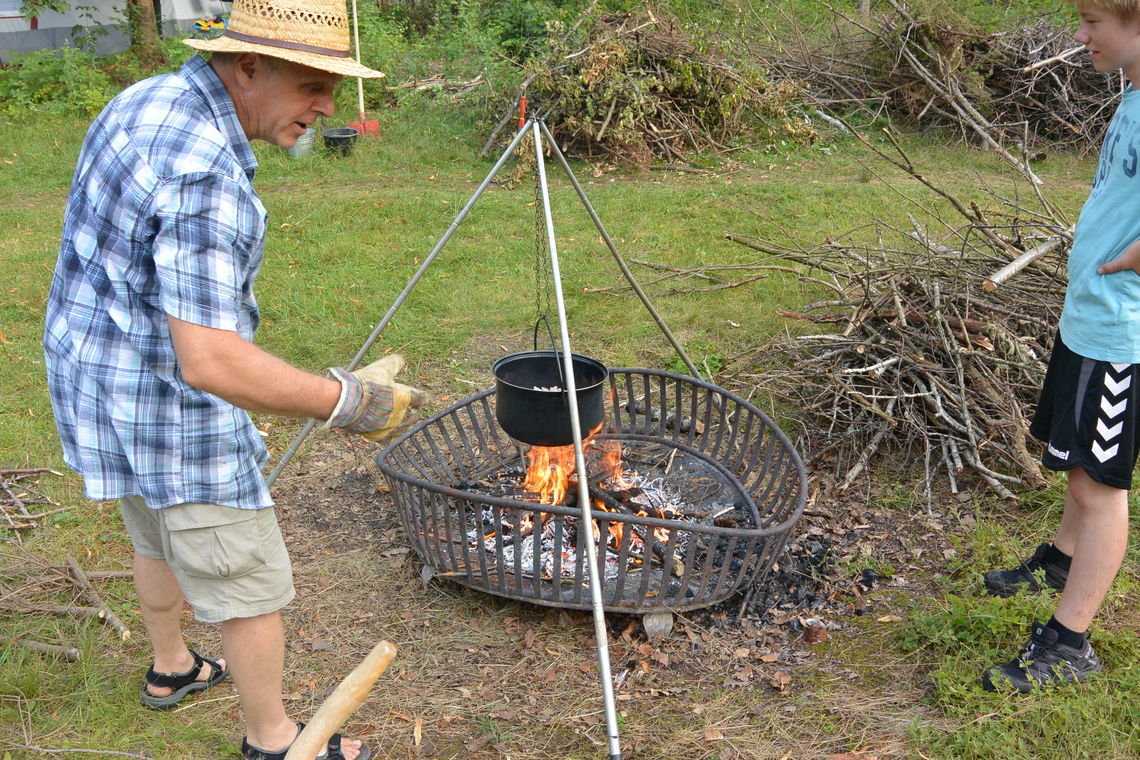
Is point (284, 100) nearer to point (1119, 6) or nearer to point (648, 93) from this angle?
point (1119, 6)

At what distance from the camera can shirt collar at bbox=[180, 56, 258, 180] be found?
2.11 m

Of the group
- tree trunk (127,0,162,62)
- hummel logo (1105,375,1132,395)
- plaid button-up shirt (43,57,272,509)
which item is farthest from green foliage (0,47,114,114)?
hummel logo (1105,375,1132,395)

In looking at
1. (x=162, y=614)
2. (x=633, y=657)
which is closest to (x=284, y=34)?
(x=162, y=614)

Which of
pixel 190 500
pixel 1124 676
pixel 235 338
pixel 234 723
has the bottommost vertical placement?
pixel 234 723

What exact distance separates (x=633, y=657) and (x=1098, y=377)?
1724mm

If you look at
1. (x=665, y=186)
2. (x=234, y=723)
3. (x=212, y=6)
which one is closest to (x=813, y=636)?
(x=234, y=723)

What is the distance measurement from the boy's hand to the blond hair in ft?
1.96

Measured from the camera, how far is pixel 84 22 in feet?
42.2

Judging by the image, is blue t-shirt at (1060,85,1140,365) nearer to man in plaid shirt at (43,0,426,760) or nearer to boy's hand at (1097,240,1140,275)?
boy's hand at (1097,240,1140,275)

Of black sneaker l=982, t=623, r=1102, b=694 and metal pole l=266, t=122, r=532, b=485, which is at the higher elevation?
metal pole l=266, t=122, r=532, b=485

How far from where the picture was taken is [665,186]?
343 inches

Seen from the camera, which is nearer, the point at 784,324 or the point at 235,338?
the point at 235,338

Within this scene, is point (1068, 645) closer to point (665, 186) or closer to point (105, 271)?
point (105, 271)

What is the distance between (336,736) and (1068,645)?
7.48 ft
